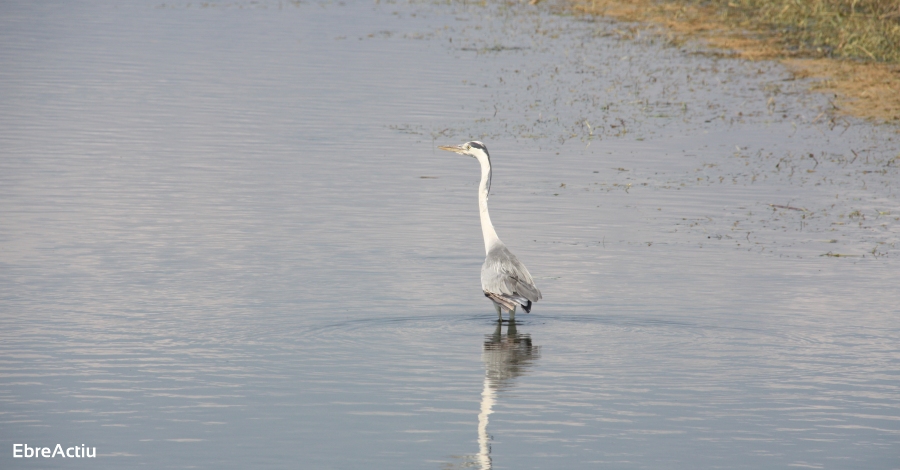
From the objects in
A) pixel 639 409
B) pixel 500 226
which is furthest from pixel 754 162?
pixel 639 409

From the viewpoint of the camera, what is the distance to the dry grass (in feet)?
76.0

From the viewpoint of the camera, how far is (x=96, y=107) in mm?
21812

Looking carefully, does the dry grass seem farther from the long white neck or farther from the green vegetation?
the long white neck

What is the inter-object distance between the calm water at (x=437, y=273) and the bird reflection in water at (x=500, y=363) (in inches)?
1.2

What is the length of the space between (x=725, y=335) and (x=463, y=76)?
16227 mm

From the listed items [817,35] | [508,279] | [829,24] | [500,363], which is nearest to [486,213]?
[508,279]

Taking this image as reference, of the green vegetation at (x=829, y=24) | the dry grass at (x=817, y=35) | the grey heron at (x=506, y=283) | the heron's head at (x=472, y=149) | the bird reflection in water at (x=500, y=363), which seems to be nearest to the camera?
the bird reflection in water at (x=500, y=363)

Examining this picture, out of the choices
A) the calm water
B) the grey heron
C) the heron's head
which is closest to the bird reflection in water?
the calm water

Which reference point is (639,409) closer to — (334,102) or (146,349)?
(146,349)

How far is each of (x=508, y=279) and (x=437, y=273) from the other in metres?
1.74

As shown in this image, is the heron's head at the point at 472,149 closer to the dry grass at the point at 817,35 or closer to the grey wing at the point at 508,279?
the grey wing at the point at 508,279

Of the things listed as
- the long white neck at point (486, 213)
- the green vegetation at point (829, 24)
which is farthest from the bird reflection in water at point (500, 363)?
the green vegetation at point (829, 24)

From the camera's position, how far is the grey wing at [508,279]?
406 inches

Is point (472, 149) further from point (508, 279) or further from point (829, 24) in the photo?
point (829, 24)
